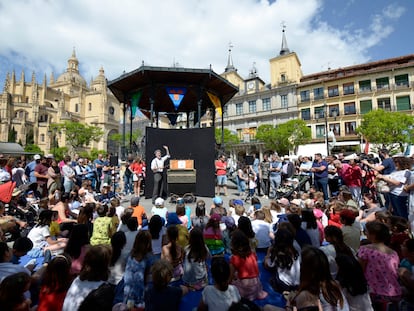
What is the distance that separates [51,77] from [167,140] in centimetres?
9409

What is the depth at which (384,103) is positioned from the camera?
3256cm

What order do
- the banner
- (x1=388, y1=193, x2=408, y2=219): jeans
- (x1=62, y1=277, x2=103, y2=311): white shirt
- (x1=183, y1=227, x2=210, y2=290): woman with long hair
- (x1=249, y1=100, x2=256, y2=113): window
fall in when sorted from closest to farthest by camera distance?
(x1=62, y1=277, x2=103, y2=311): white shirt
(x1=183, y1=227, x2=210, y2=290): woman with long hair
(x1=388, y1=193, x2=408, y2=219): jeans
the banner
(x1=249, y1=100, x2=256, y2=113): window

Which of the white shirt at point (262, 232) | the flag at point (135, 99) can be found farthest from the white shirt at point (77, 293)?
the flag at point (135, 99)

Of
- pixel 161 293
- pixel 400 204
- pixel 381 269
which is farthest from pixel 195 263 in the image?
pixel 400 204

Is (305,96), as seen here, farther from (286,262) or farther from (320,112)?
(286,262)

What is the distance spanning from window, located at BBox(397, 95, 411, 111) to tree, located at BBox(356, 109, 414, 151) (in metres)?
5.56

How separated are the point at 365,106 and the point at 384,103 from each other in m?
2.23

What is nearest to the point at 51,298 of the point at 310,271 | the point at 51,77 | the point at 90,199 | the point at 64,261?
the point at 64,261

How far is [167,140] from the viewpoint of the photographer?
11484mm

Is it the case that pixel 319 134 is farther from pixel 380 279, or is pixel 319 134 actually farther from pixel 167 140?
pixel 380 279

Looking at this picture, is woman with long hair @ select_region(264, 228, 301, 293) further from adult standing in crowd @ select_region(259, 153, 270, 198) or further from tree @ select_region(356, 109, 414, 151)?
tree @ select_region(356, 109, 414, 151)

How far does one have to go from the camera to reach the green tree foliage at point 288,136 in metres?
34.3

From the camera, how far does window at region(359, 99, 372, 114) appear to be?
110ft

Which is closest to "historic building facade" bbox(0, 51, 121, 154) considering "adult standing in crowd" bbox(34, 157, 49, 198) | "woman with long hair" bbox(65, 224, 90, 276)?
"adult standing in crowd" bbox(34, 157, 49, 198)
